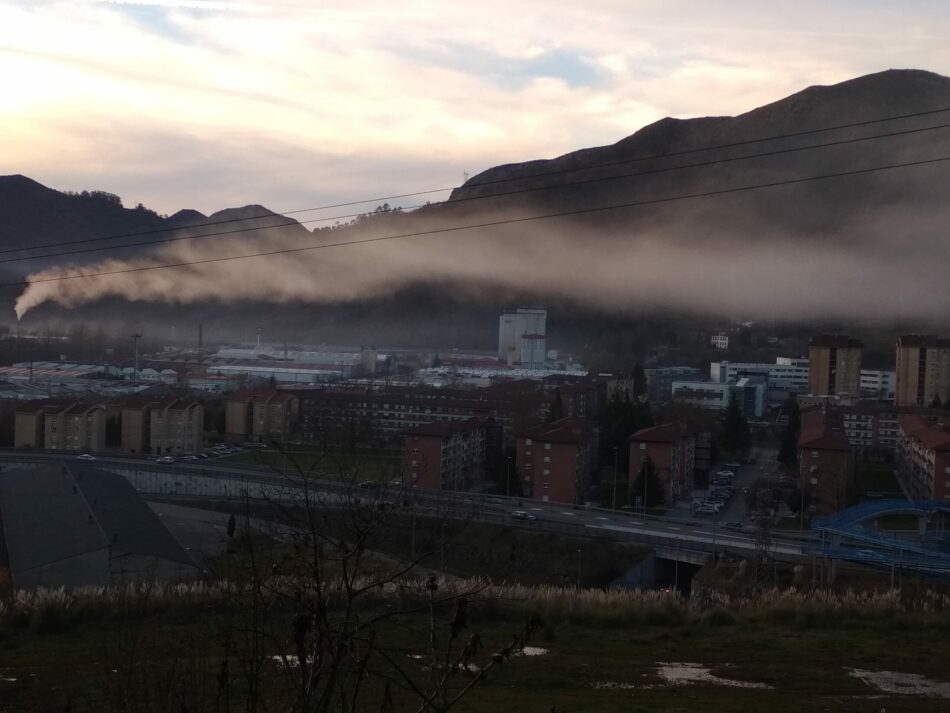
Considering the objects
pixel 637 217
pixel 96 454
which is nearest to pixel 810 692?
pixel 96 454

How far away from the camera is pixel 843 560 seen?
253 inches

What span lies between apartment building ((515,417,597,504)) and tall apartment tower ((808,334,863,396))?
357 inches

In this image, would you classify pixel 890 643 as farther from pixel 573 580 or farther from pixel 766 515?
pixel 766 515

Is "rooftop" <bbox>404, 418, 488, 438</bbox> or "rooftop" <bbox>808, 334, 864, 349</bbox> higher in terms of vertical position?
"rooftop" <bbox>808, 334, 864, 349</bbox>

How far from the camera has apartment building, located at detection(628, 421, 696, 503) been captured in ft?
30.3

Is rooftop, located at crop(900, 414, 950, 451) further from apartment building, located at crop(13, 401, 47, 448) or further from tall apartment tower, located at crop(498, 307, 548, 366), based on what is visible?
tall apartment tower, located at crop(498, 307, 548, 366)

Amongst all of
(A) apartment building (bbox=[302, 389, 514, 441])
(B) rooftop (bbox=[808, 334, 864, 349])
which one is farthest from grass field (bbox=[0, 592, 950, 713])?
(B) rooftop (bbox=[808, 334, 864, 349])

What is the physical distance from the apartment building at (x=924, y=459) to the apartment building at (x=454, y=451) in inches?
153

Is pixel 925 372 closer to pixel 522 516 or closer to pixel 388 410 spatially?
pixel 388 410

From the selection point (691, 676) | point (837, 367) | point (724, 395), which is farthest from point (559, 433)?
point (837, 367)

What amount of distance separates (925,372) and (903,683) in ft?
45.5

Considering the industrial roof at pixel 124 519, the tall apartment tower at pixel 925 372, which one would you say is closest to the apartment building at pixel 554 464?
the industrial roof at pixel 124 519

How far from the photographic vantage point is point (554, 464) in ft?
30.2

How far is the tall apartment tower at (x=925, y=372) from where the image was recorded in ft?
51.7
